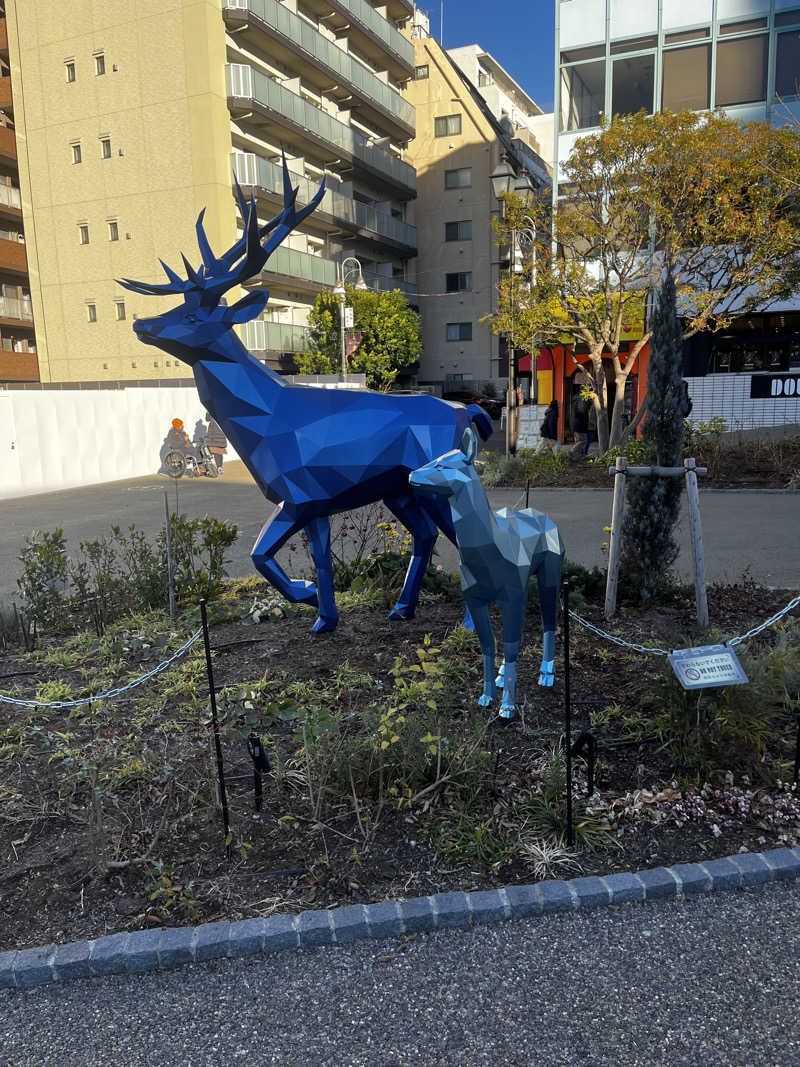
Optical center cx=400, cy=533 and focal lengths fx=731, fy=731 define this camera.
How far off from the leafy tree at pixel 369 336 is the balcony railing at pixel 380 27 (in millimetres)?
11673

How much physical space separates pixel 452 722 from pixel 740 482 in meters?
12.3

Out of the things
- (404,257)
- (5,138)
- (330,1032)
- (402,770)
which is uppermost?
(5,138)

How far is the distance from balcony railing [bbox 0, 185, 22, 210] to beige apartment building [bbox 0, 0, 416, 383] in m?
0.38

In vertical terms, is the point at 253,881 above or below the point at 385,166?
below

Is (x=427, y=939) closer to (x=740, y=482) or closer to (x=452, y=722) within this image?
(x=452, y=722)

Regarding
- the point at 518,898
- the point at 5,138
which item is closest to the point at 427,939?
the point at 518,898

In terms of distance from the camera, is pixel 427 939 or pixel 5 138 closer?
pixel 427 939

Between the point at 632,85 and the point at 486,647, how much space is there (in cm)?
2193

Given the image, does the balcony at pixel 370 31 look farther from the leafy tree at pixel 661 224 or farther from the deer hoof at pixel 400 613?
the deer hoof at pixel 400 613

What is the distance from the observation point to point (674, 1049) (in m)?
2.30

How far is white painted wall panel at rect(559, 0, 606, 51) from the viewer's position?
20188 mm

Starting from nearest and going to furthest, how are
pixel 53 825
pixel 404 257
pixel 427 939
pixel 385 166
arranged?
pixel 427 939 < pixel 53 825 < pixel 385 166 < pixel 404 257

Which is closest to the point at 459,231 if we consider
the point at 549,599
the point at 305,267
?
the point at 305,267

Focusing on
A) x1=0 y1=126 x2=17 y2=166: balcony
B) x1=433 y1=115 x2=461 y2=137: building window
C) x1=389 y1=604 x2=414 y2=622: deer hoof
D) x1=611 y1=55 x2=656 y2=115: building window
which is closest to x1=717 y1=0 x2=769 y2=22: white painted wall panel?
x1=611 y1=55 x2=656 y2=115: building window
